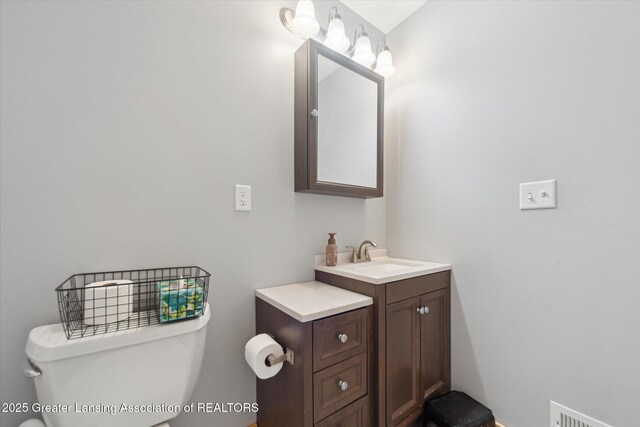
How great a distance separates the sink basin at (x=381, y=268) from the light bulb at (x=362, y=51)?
1201 millimetres

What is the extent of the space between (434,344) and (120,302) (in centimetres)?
139

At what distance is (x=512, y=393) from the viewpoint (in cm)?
121

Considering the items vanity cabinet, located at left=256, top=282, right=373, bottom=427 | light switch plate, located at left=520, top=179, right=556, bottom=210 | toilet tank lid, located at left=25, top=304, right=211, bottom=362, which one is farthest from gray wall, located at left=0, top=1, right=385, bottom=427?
light switch plate, located at left=520, top=179, right=556, bottom=210

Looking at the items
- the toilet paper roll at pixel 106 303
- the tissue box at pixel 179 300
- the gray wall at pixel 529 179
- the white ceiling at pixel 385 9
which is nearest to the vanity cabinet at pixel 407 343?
the gray wall at pixel 529 179

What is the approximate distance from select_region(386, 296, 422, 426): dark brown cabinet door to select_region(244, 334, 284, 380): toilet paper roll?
1.54 ft

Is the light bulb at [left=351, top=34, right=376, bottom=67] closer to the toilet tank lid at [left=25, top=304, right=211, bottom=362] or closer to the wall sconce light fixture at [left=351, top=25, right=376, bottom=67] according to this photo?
the wall sconce light fixture at [left=351, top=25, right=376, bottom=67]

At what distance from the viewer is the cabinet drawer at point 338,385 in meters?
0.92

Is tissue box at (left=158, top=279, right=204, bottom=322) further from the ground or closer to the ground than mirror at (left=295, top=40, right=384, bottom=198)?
closer to the ground

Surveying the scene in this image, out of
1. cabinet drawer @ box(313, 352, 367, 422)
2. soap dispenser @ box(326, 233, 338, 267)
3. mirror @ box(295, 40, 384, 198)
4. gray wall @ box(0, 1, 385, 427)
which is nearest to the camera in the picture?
gray wall @ box(0, 1, 385, 427)

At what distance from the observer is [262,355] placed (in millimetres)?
954

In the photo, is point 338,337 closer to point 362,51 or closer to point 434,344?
point 434,344

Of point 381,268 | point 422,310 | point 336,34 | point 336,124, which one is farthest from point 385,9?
point 422,310

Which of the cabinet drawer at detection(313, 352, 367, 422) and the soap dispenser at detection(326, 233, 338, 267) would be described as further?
the soap dispenser at detection(326, 233, 338, 267)

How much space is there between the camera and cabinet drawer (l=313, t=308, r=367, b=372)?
930 mm
